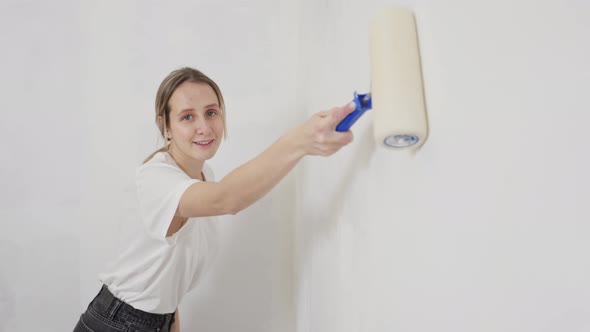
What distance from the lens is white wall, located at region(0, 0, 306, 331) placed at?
5.25ft

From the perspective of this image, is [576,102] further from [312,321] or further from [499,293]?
[312,321]

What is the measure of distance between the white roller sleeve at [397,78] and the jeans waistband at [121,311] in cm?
95

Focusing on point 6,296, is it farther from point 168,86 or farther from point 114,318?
point 168,86

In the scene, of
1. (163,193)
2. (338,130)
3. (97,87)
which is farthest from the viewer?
(97,87)

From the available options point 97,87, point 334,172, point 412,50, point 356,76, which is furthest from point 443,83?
point 97,87

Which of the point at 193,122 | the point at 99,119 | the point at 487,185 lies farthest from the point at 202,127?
the point at 487,185

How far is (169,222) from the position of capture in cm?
99

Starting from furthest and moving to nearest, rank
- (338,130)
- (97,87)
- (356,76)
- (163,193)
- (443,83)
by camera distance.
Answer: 1. (97,87)
2. (163,193)
3. (356,76)
4. (338,130)
5. (443,83)

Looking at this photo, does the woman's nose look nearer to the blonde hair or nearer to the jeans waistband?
the blonde hair

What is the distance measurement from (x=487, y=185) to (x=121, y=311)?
1118mm

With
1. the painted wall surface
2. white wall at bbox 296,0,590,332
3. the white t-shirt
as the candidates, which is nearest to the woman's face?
the white t-shirt

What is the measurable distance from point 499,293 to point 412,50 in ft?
1.10

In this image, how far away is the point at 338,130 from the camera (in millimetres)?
749

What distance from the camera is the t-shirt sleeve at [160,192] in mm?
974
